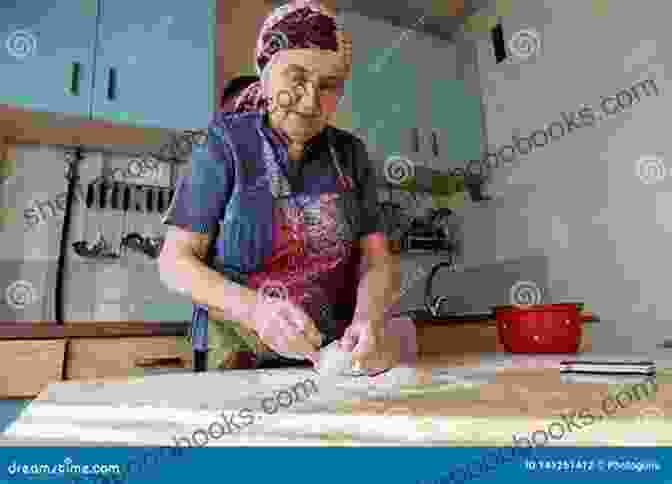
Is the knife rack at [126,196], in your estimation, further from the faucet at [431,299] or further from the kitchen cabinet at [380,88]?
the faucet at [431,299]

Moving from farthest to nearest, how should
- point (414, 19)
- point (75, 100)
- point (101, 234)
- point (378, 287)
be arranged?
1. point (414, 19)
2. point (101, 234)
3. point (75, 100)
4. point (378, 287)

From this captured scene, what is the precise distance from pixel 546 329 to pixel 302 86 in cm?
71

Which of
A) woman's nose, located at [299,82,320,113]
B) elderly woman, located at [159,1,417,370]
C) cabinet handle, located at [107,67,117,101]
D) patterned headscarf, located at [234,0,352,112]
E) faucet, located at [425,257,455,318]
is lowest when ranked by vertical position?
faucet, located at [425,257,455,318]

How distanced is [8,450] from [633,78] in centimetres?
210

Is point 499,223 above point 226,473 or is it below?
above

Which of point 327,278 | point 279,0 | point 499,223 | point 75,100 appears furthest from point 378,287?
point 279,0

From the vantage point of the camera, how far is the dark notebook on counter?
0.50 metres

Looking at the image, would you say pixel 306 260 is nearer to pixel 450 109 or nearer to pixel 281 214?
pixel 281 214

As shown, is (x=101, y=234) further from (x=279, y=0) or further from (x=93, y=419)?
(x=93, y=419)

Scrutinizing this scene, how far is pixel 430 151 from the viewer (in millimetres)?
2312

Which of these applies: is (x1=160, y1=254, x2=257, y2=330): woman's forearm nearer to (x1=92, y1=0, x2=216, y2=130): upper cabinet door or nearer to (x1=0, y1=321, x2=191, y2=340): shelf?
(x1=0, y1=321, x2=191, y2=340): shelf

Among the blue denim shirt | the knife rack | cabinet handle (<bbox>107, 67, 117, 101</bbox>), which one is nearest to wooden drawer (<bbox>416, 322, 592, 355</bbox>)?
the blue denim shirt

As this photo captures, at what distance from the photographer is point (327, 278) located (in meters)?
0.77

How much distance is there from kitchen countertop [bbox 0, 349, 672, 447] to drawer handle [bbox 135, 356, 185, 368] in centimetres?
85
